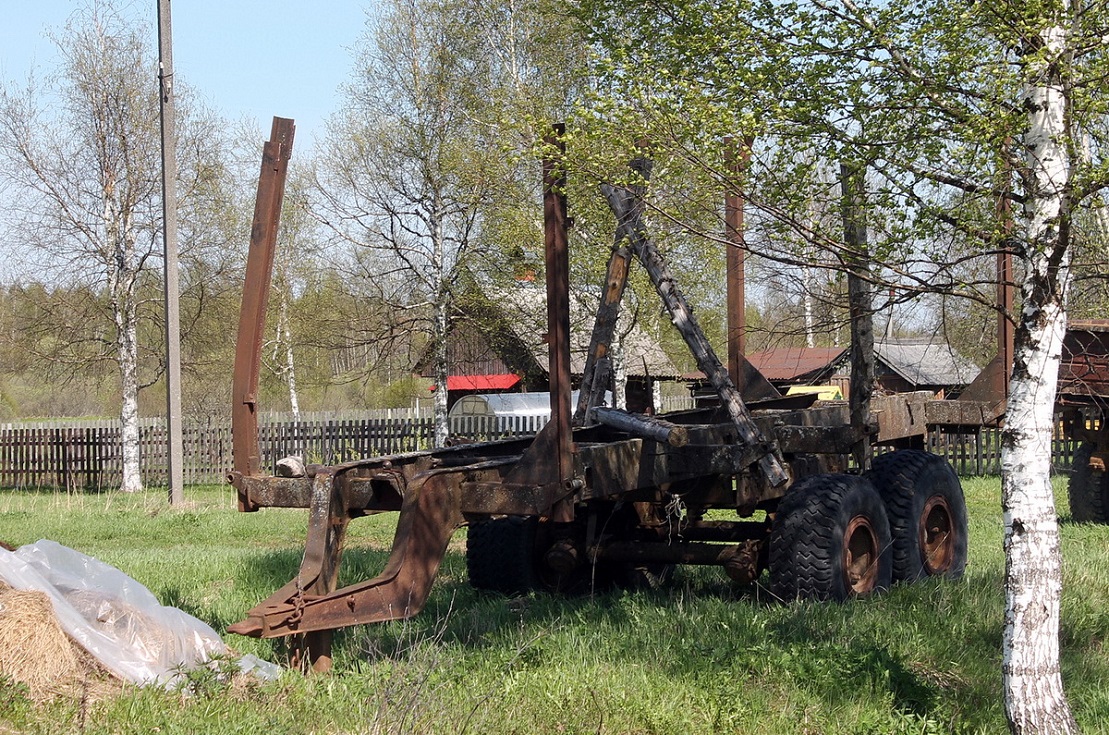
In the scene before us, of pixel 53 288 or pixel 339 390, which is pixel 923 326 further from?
pixel 339 390

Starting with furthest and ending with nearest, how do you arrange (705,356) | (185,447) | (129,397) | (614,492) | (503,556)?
→ (185,447), (129,397), (503,556), (705,356), (614,492)

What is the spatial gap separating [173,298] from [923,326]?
503 inches

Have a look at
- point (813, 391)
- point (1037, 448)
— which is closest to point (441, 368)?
point (813, 391)

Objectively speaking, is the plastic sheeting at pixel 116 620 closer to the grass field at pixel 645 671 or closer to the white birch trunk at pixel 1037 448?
the grass field at pixel 645 671

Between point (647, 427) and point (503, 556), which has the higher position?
point (647, 427)

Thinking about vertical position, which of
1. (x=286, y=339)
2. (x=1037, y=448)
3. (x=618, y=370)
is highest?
(x=286, y=339)

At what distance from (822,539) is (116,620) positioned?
12.4 ft

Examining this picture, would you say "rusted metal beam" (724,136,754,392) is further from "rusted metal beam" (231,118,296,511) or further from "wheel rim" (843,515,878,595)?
"rusted metal beam" (231,118,296,511)

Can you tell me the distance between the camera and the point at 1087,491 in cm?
1245

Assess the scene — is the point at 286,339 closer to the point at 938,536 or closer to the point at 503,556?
the point at 503,556

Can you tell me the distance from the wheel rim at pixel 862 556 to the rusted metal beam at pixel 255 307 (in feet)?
11.5

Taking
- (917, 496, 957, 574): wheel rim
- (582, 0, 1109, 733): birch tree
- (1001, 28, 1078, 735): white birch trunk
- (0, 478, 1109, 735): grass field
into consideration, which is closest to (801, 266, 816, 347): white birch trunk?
(582, 0, 1109, 733): birch tree

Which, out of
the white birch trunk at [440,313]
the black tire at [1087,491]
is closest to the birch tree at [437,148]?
the white birch trunk at [440,313]

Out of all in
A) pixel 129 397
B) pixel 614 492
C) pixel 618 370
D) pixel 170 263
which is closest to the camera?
pixel 614 492
